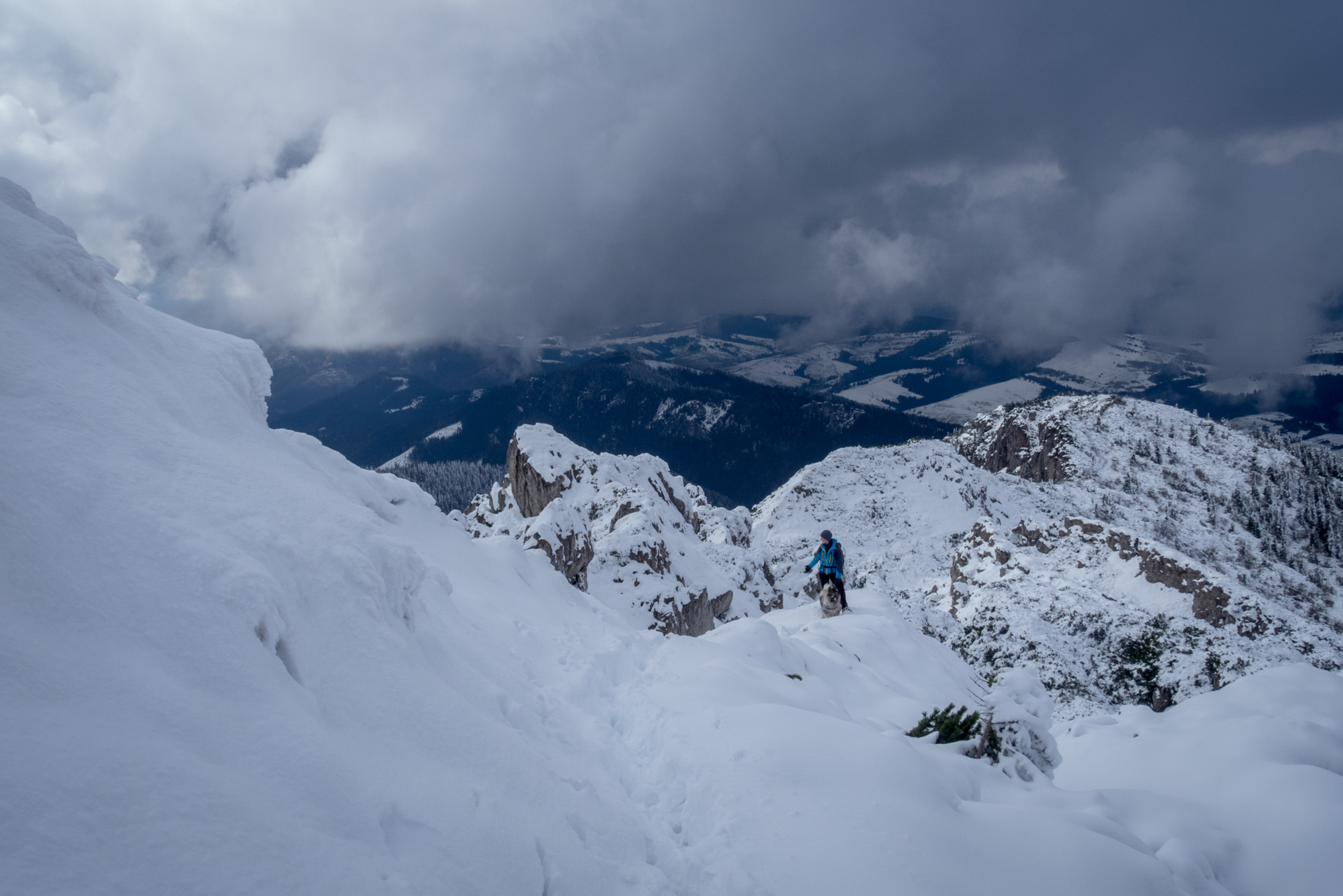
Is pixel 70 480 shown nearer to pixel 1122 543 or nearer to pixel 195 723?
pixel 195 723

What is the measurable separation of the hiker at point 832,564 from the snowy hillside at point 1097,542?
24713 millimetres

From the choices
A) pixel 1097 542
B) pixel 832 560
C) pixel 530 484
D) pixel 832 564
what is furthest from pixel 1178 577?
pixel 530 484

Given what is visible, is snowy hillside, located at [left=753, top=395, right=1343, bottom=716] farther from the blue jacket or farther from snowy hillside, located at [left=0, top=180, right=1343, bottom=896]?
snowy hillside, located at [left=0, top=180, right=1343, bottom=896]

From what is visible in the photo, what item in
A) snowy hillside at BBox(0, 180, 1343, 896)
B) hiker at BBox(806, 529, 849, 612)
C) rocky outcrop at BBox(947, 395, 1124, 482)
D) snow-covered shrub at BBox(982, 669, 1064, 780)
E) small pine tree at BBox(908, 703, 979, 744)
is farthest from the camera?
rocky outcrop at BBox(947, 395, 1124, 482)

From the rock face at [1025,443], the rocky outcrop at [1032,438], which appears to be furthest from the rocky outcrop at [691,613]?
the rock face at [1025,443]

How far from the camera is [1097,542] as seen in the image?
54.9 meters

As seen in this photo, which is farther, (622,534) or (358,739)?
(622,534)

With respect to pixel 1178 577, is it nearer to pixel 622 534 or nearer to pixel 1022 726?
pixel 622 534

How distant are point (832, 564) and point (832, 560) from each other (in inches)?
11.8

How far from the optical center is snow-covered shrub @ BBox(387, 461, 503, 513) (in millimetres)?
144125

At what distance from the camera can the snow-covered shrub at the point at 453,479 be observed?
5674 inches

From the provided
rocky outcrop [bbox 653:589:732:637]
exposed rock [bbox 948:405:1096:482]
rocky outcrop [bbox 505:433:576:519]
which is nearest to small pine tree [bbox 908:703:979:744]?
rocky outcrop [bbox 653:589:732:637]

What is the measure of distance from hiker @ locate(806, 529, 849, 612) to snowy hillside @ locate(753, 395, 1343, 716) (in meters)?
24.7

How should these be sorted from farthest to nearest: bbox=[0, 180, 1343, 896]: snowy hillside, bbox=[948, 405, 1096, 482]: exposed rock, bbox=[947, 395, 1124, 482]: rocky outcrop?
bbox=[947, 395, 1124, 482]: rocky outcrop, bbox=[948, 405, 1096, 482]: exposed rock, bbox=[0, 180, 1343, 896]: snowy hillside
